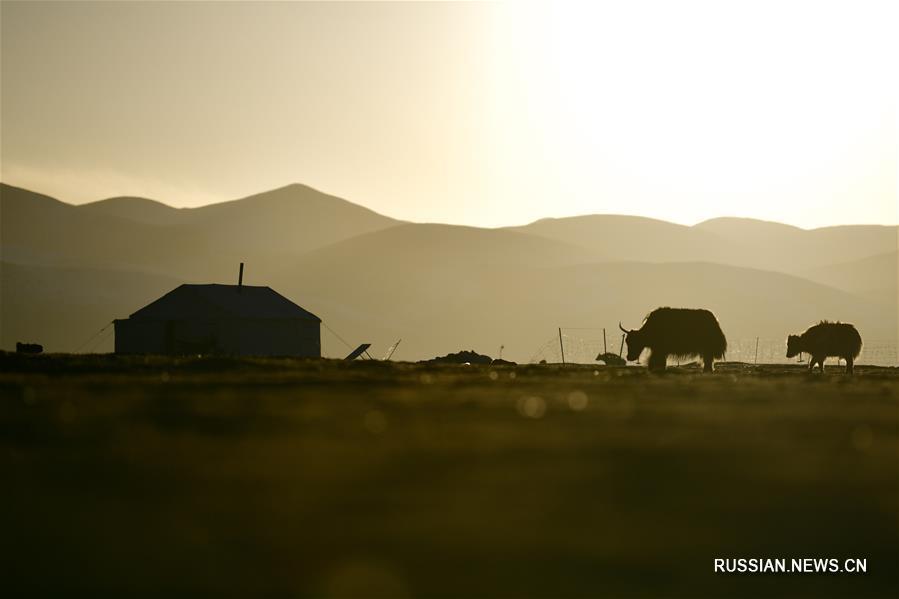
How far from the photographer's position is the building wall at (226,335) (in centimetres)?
5656

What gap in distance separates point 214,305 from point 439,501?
166 feet

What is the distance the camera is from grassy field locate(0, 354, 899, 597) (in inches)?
234

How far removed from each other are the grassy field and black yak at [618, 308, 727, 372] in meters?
19.0

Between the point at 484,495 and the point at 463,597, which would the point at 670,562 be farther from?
the point at 484,495

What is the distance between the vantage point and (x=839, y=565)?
6.42m

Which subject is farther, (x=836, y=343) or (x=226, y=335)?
(x=226, y=335)

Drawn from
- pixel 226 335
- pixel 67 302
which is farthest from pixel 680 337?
pixel 67 302

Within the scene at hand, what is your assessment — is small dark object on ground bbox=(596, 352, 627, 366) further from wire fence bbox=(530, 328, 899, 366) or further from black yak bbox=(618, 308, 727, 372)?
black yak bbox=(618, 308, 727, 372)

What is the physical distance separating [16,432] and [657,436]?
6259 mm

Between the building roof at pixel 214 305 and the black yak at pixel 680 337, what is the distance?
27611 millimetres

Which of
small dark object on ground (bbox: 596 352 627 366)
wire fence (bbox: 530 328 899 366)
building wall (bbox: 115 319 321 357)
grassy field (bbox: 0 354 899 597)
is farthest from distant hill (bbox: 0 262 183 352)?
grassy field (bbox: 0 354 899 597)

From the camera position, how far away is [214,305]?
57094 mm

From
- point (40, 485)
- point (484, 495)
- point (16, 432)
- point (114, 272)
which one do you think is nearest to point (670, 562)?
point (484, 495)

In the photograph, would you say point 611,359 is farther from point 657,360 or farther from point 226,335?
point 657,360
